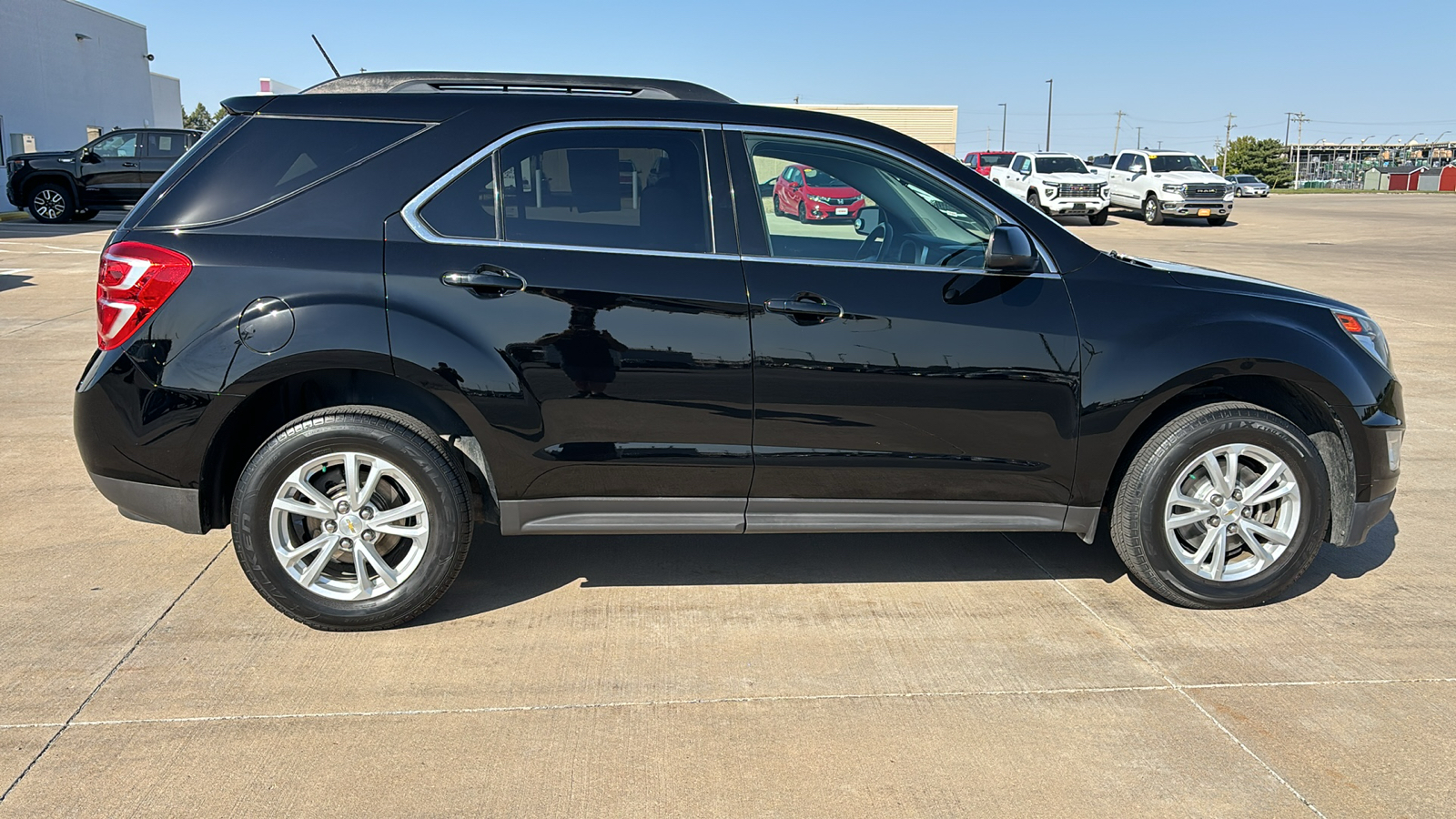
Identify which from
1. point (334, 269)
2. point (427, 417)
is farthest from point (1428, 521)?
point (334, 269)

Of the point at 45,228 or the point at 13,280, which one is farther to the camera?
the point at 45,228

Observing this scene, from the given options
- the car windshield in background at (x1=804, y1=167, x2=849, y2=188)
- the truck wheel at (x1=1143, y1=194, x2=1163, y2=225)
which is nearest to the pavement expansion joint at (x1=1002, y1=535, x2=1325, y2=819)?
Result: the car windshield in background at (x1=804, y1=167, x2=849, y2=188)

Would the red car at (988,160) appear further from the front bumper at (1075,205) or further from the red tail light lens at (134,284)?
the red tail light lens at (134,284)

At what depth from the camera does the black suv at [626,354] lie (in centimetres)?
360

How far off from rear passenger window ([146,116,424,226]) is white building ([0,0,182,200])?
97.0 feet

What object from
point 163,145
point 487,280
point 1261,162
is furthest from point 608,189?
point 1261,162

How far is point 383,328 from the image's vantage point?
3.57 m

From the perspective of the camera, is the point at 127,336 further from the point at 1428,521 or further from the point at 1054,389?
the point at 1428,521

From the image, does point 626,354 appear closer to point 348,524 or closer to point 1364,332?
point 348,524

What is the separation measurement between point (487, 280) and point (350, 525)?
968 mm

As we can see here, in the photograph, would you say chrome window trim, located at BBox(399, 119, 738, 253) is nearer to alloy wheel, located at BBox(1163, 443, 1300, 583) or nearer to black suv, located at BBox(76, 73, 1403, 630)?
black suv, located at BBox(76, 73, 1403, 630)

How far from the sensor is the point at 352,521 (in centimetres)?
370

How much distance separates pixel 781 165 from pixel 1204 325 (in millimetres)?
1650

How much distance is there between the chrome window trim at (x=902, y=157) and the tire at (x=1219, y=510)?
31.7 inches
